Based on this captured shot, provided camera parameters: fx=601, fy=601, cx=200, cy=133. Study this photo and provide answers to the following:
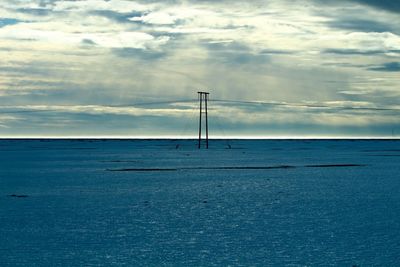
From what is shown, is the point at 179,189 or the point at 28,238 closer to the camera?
the point at 28,238

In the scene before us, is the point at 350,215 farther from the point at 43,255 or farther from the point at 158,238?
the point at 43,255

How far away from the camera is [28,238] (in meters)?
19.2

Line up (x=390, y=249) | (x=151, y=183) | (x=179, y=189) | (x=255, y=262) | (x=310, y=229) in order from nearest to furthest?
(x=255, y=262), (x=390, y=249), (x=310, y=229), (x=179, y=189), (x=151, y=183)

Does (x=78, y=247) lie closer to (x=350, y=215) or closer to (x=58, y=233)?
(x=58, y=233)

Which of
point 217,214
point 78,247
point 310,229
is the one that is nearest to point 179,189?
point 217,214

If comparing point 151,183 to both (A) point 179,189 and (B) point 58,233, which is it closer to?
(A) point 179,189

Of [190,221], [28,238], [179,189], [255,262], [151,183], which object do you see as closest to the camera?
[255,262]

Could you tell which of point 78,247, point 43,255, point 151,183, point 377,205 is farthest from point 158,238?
point 151,183

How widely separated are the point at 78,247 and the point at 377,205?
51.4 feet

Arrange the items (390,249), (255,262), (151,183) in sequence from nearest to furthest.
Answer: (255,262)
(390,249)
(151,183)

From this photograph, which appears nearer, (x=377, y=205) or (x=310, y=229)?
(x=310, y=229)

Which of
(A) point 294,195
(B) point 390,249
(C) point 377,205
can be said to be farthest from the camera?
(A) point 294,195

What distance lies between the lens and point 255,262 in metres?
16.0

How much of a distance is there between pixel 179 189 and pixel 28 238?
18.0 m
